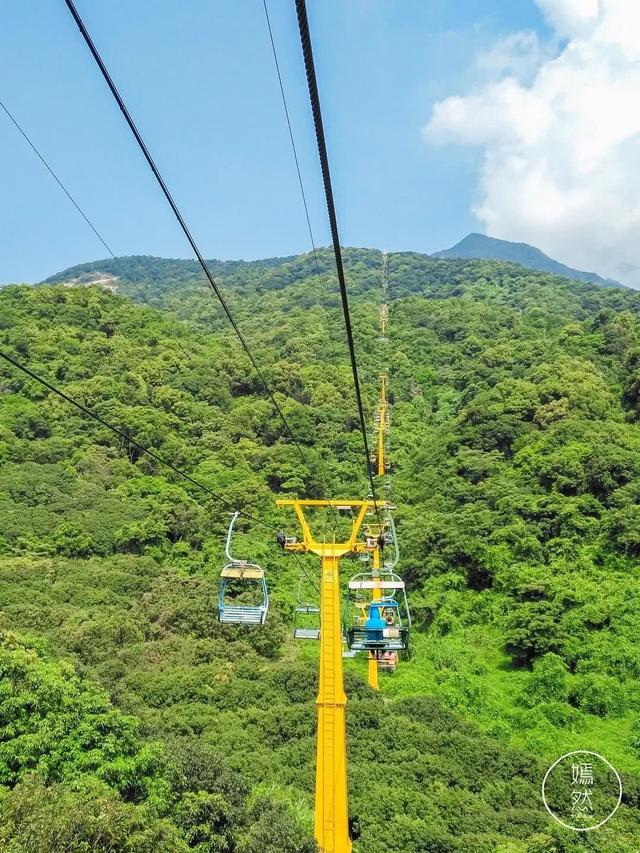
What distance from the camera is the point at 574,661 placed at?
A: 1931 cm

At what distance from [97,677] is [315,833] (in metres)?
7.91

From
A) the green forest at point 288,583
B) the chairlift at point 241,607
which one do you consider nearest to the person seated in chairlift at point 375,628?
the chairlift at point 241,607

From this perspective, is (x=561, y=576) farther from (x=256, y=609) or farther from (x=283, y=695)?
(x=256, y=609)

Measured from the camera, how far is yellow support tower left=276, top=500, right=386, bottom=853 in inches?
445

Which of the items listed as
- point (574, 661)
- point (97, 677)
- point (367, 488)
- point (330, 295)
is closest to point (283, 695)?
point (97, 677)

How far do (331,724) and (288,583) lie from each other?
14.5 metres

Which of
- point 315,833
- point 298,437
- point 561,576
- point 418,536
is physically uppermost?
point 298,437
